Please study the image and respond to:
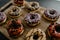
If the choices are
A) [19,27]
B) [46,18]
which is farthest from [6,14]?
[46,18]

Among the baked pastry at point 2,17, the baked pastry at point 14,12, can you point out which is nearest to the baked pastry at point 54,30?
the baked pastry at point 14,12

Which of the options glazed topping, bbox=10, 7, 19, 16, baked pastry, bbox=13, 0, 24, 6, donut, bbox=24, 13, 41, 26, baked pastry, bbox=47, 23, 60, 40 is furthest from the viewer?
baked pastry, bbox=13, 0, 24, 6

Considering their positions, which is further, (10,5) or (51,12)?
(10,5)

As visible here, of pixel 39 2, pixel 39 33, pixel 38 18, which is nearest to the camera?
pixel 39 33

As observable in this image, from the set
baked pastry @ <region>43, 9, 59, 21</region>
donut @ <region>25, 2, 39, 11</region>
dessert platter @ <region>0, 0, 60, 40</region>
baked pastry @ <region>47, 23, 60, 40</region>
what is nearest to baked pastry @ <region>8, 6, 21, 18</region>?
dessert platter @ <region>0, 0, 60, 40</region>

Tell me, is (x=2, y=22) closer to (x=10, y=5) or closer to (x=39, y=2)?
(x=10, y=5)

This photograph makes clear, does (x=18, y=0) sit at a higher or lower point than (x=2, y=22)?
higher

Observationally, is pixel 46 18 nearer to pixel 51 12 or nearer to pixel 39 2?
pixel 51 12

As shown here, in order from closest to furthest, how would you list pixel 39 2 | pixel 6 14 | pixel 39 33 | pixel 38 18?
pixel 39 33, pixel 38 18, pixel 6 14, pixel 39 2

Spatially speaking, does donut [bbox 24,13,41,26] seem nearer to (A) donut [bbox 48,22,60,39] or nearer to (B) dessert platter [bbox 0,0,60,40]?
(B) dessert platter [bbox 0,0,60,40]
